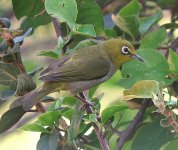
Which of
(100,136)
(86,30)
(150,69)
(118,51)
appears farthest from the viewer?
(118,51)

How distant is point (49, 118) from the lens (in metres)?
1.87

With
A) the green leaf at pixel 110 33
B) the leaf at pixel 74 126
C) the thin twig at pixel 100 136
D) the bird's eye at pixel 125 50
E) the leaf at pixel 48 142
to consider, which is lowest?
the bird's eye at pixel 125 50

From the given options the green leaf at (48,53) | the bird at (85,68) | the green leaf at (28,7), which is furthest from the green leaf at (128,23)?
the green leaf at (48,53)

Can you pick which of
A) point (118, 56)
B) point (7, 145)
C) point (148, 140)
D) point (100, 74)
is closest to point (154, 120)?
point (148, 140)

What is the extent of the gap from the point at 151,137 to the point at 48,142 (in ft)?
1.41

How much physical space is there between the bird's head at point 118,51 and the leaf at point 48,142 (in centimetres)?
69

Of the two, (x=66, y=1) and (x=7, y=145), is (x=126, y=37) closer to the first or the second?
(x=66, y=1)

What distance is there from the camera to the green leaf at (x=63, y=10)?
74.5 inches

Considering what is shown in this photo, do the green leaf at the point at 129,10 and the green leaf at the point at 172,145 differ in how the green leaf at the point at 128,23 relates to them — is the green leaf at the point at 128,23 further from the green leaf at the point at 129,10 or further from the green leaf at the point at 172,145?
the green leaf at the point at 172,145

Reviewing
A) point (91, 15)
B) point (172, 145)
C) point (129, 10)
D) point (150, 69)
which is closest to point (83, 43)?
point (91, 15)

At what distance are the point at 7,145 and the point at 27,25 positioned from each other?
2608 millimetres

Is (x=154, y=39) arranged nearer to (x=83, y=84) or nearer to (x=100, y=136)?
(x=83, y=84)

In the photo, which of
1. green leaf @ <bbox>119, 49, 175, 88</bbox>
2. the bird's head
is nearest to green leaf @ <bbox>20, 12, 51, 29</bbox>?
the bird's head

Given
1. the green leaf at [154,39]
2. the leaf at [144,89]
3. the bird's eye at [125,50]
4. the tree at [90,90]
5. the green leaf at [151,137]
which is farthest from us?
the bird's eye at [125,50]
